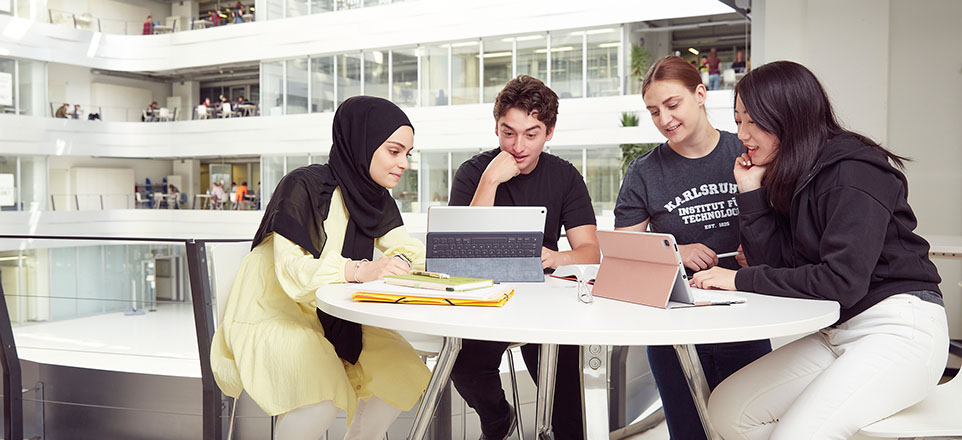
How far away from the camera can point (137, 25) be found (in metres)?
21.2

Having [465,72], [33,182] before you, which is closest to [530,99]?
[465,72]

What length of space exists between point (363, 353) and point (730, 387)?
38.3 inches

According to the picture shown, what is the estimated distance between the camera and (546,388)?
6.95ft

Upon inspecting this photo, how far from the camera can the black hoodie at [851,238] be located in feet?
5.05

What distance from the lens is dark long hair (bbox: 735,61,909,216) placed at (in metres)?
1.70

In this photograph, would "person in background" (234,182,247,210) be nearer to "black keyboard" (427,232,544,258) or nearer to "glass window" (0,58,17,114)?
"glass window" (0,58,17,114)

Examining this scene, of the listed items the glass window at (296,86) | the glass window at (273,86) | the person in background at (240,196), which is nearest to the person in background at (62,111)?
the person in background at (240,196)

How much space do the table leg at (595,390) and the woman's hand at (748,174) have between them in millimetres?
621

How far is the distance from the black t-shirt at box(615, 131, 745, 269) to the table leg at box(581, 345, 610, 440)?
2.81 ft

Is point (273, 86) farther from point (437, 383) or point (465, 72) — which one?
point (437, 383)

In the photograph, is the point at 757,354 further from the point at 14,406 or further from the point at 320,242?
the point at 14,406

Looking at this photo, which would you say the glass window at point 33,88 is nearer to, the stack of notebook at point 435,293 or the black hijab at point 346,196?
the black hijab at point 346,196

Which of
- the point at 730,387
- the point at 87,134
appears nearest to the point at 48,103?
the point at 87,134

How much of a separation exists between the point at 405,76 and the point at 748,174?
14.1 metres
